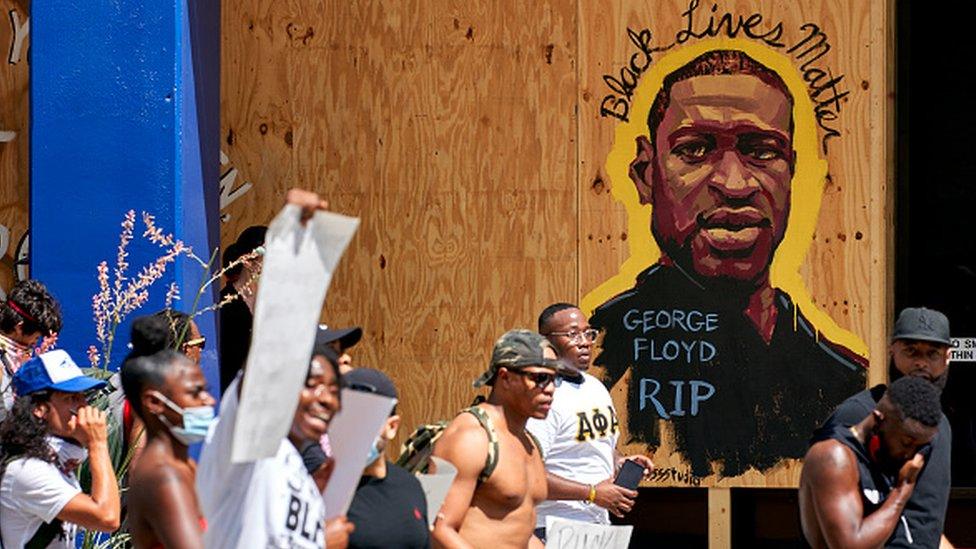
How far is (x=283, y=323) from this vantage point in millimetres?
4492

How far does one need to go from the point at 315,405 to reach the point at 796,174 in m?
5.74

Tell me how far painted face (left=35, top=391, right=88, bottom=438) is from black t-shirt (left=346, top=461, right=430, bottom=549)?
4.19 ft

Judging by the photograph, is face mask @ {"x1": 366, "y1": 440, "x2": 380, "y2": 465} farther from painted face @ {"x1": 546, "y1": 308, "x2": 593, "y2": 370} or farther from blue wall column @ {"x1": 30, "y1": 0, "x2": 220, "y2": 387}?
painted face @ {"x1": 546, "y1": 308, "x2": 593, "y2": 370}

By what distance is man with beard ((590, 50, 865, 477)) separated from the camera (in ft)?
33.5

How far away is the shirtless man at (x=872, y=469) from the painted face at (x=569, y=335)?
2.30 m

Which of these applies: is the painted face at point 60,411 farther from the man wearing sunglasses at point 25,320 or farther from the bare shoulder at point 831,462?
the bare shoulder at point 831,462

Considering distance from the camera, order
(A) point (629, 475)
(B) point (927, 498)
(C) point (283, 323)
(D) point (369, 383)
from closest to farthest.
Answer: (C) point (283, 323)
(D) point (369, 383)
(B) point (927, 498)
(A) point (629, 475)

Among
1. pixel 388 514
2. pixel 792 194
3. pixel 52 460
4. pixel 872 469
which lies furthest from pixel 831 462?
pixel 792 194

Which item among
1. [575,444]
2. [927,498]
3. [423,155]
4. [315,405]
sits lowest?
[575,444]

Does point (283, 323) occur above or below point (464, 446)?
above

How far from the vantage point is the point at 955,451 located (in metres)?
10.5

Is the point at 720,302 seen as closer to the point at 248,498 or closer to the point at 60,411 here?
the point at 60,411

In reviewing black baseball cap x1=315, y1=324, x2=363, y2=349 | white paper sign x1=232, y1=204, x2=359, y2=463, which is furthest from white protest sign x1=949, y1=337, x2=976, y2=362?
white paper sign x1=232, y1=204, x2=359, y2=463

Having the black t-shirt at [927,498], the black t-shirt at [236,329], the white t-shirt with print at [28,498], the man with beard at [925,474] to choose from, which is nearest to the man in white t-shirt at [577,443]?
the black t-shirt at [236,329]
